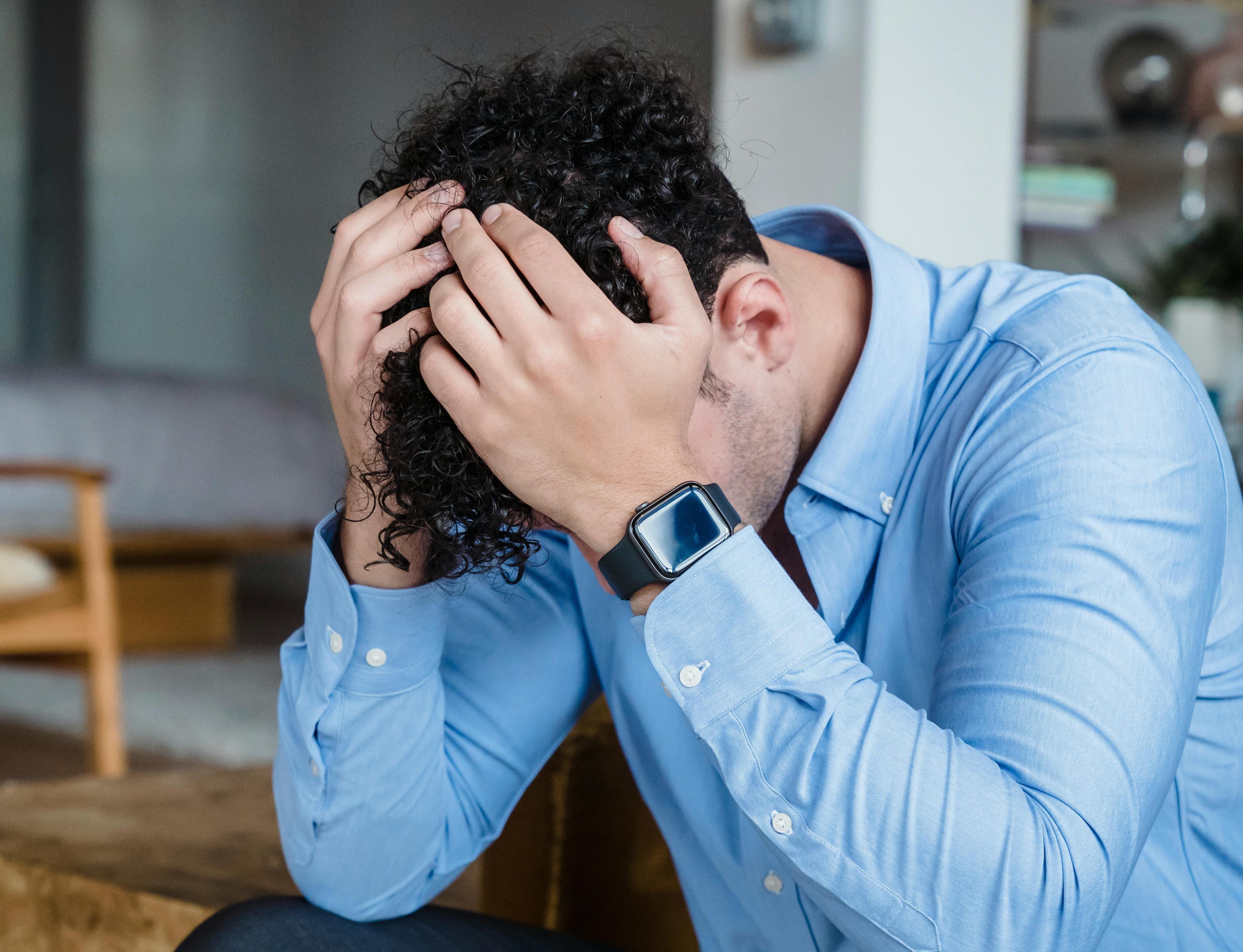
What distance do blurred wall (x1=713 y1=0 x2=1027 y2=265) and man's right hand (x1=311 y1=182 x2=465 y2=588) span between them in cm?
133

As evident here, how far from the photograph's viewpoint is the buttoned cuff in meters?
0.64

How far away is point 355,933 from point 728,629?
387mm

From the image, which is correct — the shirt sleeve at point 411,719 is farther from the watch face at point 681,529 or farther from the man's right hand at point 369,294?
the watch face at point 681,529

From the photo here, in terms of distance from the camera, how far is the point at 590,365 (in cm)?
64

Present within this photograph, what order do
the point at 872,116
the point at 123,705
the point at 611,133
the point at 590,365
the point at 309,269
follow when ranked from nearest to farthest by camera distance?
the point at 590,365, the point at 611,133, the point at 872,116, the point at 123,705, the point at 309,269

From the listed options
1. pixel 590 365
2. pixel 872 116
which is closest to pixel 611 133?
pixel 590 365

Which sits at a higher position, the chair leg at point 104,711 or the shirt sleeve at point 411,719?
the shirt sleeve at point 411,719

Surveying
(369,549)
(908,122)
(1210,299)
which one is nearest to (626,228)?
(369,549)

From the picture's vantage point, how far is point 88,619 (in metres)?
2.48

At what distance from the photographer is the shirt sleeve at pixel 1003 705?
595 mm

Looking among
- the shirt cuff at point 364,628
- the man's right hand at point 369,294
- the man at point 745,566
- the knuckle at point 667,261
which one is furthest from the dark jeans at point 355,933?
the knuckle at point 667,261

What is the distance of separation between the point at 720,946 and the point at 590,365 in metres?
0.50

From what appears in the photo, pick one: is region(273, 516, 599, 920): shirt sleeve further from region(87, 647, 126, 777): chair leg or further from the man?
region(87, 647, 126, 777): chair leg

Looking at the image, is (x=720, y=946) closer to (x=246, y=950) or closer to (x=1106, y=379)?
(x=246, y=950)
